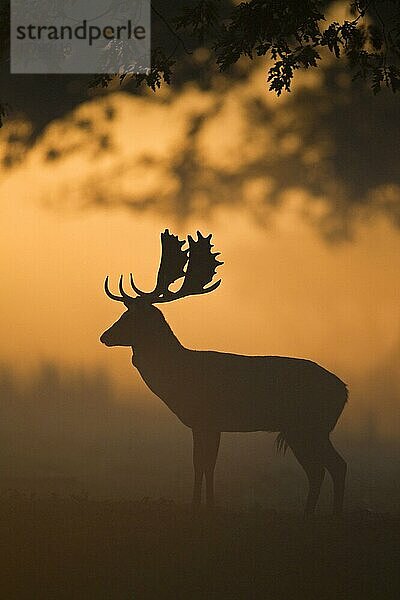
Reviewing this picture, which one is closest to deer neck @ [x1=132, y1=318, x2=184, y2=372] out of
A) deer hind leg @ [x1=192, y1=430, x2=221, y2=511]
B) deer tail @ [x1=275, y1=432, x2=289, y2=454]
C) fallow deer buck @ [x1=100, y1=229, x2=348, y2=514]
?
fallow deer buck @ [x1=100, y1=229, x2=348, y2=514]

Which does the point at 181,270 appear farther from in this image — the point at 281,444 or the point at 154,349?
the point at 281,444

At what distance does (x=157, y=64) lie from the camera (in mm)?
4336

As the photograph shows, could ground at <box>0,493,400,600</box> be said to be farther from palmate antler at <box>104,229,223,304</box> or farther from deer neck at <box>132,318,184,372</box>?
palmate antler at <box>104,229,223,304</box>

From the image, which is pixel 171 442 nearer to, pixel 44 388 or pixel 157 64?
pixel 44 388

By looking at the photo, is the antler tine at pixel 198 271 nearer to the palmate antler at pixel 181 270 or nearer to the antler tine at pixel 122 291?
the palmate antler at pixel 181 270

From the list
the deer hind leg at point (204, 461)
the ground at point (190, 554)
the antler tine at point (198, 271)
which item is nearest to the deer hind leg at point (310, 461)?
the ground at point (190, 554)

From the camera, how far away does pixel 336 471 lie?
4.43 meters

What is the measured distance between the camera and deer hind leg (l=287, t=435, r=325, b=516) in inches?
174

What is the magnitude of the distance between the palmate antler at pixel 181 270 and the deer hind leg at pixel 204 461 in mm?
704

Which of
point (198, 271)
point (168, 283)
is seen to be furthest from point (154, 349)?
point (198, 271)

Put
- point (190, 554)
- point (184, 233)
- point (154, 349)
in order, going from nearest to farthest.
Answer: point (190, 554) < point (154, 349) < point (184, 233)

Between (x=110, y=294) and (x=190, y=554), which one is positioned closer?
(x=190, y=554)

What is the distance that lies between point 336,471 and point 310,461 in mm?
133

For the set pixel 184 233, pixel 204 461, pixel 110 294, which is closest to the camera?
pixel 204 461
